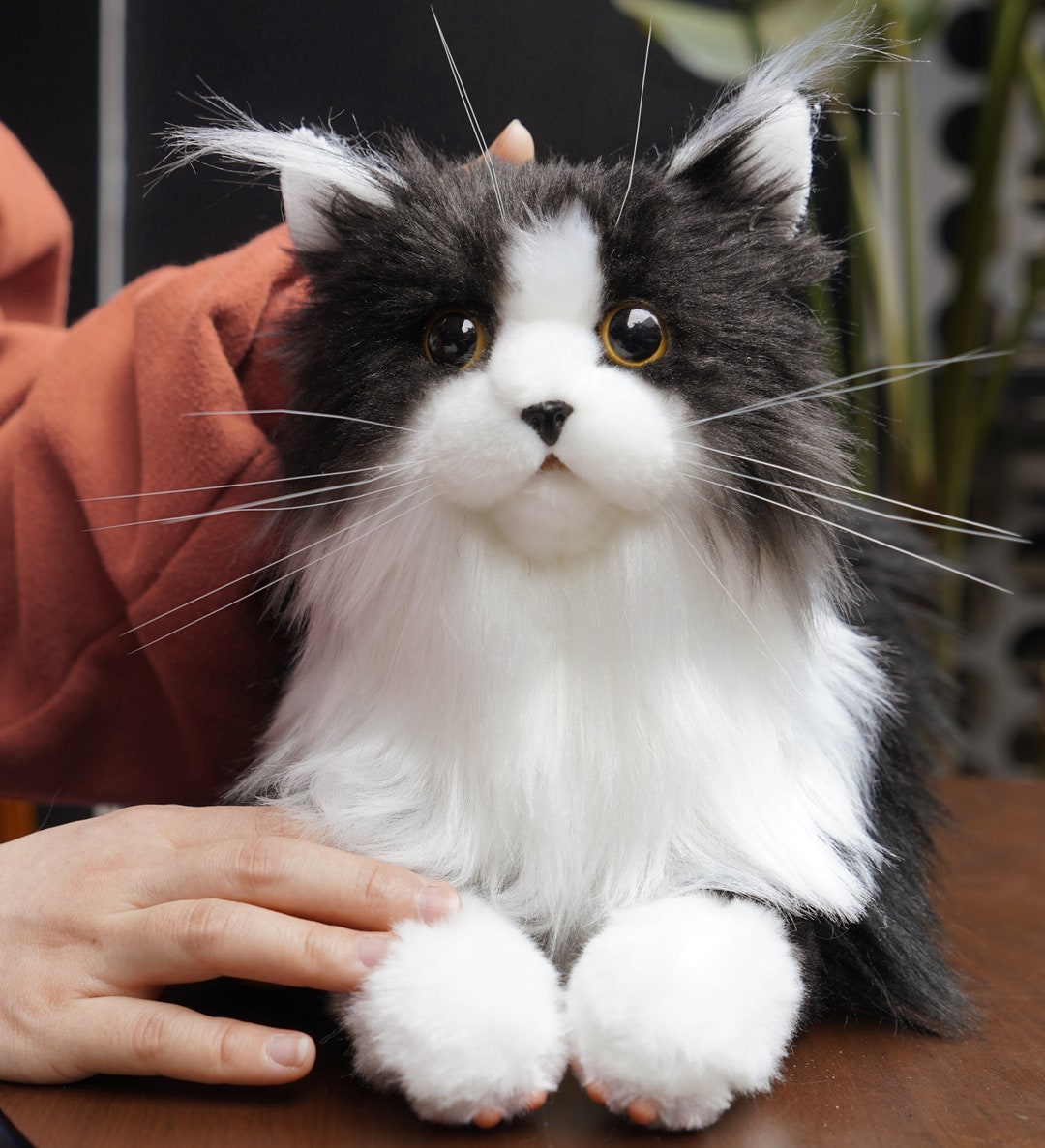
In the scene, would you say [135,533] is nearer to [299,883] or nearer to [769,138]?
[299,883]

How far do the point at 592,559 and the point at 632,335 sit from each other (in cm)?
11

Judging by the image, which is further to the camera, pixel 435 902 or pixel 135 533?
pixel 135 533

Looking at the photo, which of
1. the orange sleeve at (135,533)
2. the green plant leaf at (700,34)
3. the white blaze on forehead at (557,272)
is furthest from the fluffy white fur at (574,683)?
the green plant leaf at (700,34)

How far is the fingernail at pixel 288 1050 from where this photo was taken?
49cm

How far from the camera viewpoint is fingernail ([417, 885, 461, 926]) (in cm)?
50

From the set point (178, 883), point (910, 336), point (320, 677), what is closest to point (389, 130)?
point (320, 677)

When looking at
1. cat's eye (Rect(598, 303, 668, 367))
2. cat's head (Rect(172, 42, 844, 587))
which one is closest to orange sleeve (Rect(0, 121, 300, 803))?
cat's head (Rect(172, 42, 844, 587))

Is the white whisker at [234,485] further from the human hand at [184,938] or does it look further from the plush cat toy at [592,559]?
the human hand at [184,938]

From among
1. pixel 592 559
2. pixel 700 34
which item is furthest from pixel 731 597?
pixel 700 34

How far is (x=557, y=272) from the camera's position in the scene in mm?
520

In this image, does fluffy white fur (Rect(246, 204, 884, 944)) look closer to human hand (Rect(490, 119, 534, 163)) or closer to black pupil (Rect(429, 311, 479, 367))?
black pupil (Rect(429, 311, 479, 367))

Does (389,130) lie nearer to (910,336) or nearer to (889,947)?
(889,947)

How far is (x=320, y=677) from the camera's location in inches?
23.9

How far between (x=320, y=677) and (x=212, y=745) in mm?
252
